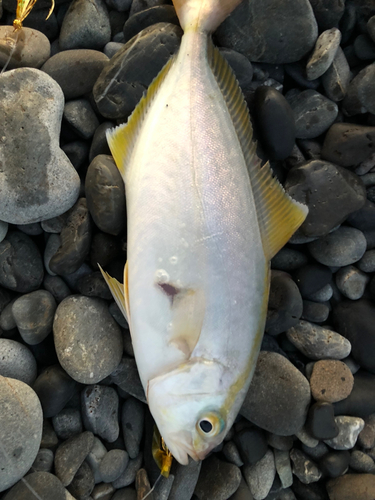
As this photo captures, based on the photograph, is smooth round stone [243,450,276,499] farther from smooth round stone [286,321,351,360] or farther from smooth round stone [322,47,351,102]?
smooth round stone [322,47,351,102]

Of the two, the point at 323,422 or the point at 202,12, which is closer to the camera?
the point at 202,12

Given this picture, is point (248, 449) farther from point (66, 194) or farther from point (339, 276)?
point (66, 194)

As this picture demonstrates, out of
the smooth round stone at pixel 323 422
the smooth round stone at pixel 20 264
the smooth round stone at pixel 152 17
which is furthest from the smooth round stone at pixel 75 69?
the smooth round stone at pixel 323 422

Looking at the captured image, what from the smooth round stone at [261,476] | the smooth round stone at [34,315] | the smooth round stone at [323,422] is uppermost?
the smooth round stone at [34,315]

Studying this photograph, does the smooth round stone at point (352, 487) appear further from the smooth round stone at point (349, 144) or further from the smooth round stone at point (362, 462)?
the smooth round stone at point (349, 144)

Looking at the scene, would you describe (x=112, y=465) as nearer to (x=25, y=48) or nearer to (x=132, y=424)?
(x=132, y=424)

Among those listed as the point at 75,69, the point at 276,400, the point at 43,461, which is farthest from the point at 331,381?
the point at 75,69

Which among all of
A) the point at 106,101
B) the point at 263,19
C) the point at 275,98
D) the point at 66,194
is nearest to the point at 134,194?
the point at 66,194
